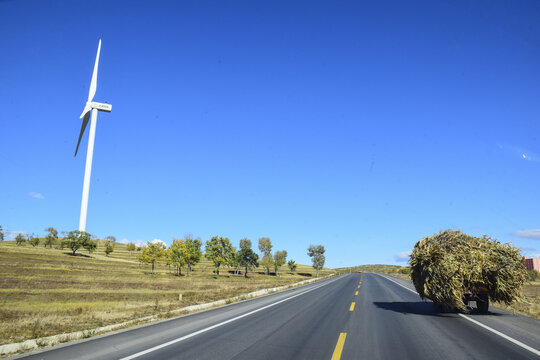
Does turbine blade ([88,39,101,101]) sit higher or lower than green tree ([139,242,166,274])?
higher

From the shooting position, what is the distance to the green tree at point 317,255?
11569 centimetres

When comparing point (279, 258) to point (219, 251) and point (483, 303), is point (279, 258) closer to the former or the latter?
Answer: point (219, 251)

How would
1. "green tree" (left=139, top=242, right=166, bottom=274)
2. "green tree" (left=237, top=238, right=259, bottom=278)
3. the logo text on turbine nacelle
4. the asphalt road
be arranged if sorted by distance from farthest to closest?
"green tree" (left=237, top=238, right=259, bottom=278) → "green tree" (left=139, top=242, right=166, bottom=274) → the logo text on turbine nacelle → the asphalt road

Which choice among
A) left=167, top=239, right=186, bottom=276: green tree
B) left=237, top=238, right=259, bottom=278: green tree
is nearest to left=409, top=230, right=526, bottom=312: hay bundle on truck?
left=167, top=239, right=186, bottom=276: green tree

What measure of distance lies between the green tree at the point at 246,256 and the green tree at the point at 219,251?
25.5 feet

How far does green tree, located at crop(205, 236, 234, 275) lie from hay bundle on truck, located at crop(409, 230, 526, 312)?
67561mm

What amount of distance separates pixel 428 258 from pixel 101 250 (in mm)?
117612

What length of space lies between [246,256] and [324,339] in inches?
3200

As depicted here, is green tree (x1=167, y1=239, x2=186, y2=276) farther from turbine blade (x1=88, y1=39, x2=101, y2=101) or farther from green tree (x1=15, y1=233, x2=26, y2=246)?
green tree (x1=15, y1=233, x2=26, y2=246)

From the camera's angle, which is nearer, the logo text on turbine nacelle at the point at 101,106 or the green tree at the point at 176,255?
the logo text on turbine nacelle at the point at 101,106

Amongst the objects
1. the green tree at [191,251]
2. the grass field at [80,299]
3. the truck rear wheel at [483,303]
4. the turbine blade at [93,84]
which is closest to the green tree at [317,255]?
the green tree at [191,251]

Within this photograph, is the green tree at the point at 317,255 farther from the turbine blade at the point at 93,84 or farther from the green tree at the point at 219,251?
the turbine blade at the point at 93,84

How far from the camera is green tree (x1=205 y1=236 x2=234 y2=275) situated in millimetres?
74562

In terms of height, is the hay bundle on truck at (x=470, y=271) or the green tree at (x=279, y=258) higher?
the hay bundle on truck at (x=470, y=271)
